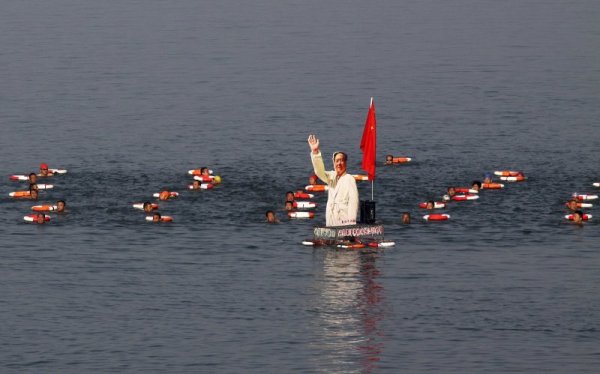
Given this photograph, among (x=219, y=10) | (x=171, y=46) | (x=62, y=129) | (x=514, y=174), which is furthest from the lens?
(x=219, y=10)

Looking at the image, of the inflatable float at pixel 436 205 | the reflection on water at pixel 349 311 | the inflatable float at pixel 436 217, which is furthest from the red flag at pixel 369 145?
the inflatable float at pixel 436 205

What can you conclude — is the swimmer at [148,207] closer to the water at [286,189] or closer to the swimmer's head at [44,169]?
the water at [286,189]

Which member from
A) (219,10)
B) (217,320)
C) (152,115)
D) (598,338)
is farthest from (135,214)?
(219,10)

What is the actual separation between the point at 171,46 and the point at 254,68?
14073mm

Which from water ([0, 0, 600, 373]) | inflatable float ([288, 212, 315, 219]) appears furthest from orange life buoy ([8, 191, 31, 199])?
inflatable float ([288, 212, 315, 219])

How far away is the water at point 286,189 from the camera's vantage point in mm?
56000

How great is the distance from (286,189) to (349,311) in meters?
22.7

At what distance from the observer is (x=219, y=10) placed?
163625 millimetres

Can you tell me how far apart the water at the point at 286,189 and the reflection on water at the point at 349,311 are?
0.37ft

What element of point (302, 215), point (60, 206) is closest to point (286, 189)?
point (302, 215)

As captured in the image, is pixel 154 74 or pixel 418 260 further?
pixel 154 74

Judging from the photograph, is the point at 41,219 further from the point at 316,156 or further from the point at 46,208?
the point at 316,156

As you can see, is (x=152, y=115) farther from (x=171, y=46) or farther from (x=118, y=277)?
(x=118, y=277)

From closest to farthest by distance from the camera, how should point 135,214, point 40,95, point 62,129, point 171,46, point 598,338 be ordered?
point 598,338 < point 135,214 < point 62,129 < point 40,95 < point 171,46
